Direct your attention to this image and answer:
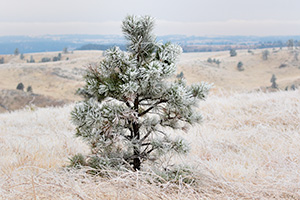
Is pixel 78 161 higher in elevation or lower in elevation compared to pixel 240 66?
higher

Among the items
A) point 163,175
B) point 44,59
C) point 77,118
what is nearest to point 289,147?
point 163,175

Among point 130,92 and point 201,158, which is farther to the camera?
→ point 201,158

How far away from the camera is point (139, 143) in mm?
2266

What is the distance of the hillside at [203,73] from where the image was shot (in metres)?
56.2

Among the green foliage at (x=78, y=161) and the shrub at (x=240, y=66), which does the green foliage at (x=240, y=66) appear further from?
the green foliage at (x=78, y=161)

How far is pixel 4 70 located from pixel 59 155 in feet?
222

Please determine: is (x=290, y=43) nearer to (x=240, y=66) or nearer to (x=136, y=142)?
(x=240, y=66)

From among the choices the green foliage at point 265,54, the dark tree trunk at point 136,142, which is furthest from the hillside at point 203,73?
the dark tree trunk at point 136,142

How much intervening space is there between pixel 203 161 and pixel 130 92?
1.61m

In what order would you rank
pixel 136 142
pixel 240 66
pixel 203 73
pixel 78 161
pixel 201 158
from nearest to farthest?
pixel 136 142, pixel 78 161, pixel 201 158, pixel 203 73, pixel 240 66

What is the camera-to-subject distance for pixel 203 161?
3227 millimetres

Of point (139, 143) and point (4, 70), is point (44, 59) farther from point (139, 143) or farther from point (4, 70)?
point (139, 143)

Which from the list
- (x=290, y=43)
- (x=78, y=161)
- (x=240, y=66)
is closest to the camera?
(x=78, y=161)

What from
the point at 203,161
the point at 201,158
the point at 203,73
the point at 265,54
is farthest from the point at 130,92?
the point at 265,54
